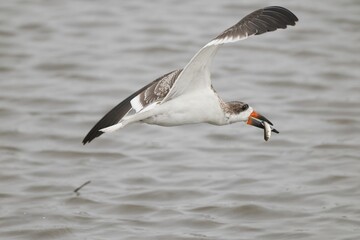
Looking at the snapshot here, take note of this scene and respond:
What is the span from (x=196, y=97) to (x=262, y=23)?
104 centimetres

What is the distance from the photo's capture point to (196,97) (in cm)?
807

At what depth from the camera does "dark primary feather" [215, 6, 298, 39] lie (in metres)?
7.23

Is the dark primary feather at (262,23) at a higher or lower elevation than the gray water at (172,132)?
higher

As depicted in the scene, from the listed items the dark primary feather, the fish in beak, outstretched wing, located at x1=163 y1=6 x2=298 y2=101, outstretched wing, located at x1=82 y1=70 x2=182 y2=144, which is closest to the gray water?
the fish in beak

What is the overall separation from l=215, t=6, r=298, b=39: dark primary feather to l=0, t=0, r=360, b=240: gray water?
2.27m

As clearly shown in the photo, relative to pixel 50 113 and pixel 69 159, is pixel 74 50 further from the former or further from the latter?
pixel 69 159

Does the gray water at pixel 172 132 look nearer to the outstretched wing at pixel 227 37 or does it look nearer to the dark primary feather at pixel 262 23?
the outstretched wing at pixel 227 37

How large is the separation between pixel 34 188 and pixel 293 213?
2941 millimetres

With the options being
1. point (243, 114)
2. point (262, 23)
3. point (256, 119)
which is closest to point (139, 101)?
point (243, 114)

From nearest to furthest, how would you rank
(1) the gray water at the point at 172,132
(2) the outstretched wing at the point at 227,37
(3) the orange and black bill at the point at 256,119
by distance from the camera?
(2) the outstretched wing at the point at 227,37 < (3) the orange and black bill at the point at 256,119 < (1) the gray water at the point at 172,132

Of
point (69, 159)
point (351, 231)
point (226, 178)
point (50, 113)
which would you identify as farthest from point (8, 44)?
point (351, 231)

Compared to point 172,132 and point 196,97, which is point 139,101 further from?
point 172,132

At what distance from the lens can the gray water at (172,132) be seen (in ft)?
29.6

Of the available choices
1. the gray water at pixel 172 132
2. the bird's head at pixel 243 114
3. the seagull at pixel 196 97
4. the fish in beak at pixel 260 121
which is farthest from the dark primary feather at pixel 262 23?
the gray water at pixel 172 132
